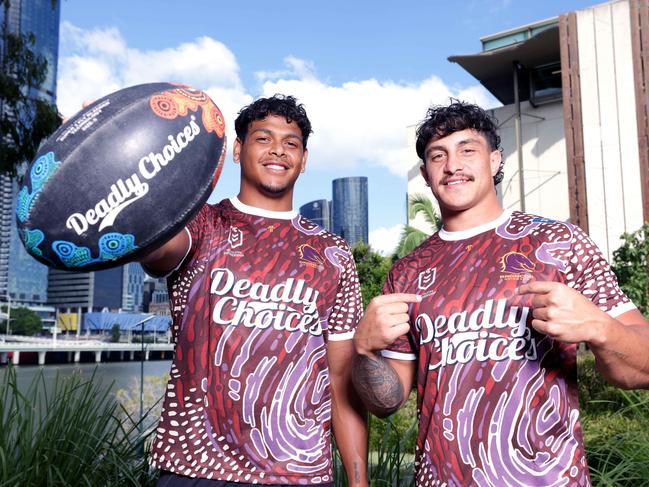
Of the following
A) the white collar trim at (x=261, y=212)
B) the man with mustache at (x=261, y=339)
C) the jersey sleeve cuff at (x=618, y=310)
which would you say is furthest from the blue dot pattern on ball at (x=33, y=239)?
the jersey sleeve cuff at (x=618, y=310)

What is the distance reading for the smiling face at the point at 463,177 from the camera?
2.48 meters

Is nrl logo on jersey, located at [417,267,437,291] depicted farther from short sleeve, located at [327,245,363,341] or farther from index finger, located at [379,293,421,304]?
short sleeve, located at [327,245,363,341]

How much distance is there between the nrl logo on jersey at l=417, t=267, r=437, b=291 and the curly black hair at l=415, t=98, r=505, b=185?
1.81ft

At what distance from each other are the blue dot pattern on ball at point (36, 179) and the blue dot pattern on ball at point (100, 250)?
0.54ft

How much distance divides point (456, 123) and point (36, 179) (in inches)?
62.7

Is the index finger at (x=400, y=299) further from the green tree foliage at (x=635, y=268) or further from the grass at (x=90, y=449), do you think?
the green tree foliage at (x=635, y=268)

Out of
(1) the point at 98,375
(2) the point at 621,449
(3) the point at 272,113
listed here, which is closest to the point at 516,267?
(3) the point at 272,113

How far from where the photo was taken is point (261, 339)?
256cm

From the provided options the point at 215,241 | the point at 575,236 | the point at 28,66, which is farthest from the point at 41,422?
the point at 28,66

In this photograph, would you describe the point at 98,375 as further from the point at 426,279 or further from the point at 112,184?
the point at 426,279

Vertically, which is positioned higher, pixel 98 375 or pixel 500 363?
pixel 500 363

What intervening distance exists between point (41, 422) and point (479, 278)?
307 centimetres

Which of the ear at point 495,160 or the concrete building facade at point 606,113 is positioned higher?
the concrete building facade at point 606,113

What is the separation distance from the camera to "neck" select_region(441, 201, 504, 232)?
2.51 m
